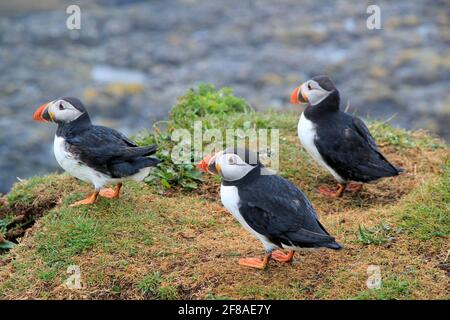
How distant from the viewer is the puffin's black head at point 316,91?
605 cm

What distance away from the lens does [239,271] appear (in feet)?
15.3

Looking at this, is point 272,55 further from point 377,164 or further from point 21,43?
point 377,164

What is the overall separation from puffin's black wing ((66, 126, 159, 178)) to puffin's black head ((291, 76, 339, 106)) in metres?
1.59

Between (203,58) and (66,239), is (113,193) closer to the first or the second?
(66,239)

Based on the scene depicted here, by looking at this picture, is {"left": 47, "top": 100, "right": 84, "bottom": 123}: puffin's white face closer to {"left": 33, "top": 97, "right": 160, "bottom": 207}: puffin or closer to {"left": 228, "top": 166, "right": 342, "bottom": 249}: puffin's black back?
{"left": 33, "top": 97, "right": 160, "bottom": 207}: puffin

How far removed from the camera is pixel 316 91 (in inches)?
239

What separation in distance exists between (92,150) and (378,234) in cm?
228

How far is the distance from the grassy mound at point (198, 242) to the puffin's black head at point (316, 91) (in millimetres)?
701

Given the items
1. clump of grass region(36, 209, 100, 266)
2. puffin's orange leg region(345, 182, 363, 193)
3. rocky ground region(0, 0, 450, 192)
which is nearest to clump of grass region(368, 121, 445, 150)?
puffin's orange leg region(345, 182, 363, 193)

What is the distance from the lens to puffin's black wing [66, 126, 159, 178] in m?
5.27

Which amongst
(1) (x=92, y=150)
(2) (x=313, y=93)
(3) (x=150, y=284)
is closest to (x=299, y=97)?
(2) (x=313, y=93)
